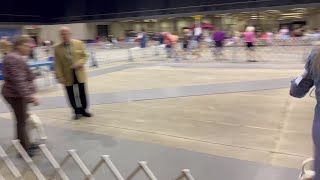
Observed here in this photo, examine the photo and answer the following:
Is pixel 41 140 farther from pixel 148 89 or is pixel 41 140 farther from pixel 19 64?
pixel 148 89

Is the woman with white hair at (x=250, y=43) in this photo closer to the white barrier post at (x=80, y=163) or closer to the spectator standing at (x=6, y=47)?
the spectator standing at (x=6, y=47)

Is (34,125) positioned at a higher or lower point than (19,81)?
lower

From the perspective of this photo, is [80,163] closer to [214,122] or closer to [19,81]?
[19,81]

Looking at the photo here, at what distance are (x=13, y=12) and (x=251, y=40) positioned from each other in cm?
2889

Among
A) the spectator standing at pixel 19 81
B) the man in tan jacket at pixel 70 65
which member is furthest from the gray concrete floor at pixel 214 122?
the spectator standing at pixel 19 81

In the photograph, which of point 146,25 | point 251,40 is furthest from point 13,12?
point 251,40

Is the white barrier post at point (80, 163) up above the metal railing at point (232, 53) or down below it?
above

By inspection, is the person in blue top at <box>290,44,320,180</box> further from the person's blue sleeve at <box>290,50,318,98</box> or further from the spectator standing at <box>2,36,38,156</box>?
the spectator standing at <box>2,36,38,156</box>

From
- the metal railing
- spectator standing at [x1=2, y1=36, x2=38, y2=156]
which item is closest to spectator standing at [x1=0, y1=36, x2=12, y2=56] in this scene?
spectator standing at [x1=2, y1=36, x2=38, y2=156]

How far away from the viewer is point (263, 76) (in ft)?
42.9

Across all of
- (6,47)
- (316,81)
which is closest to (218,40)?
(6,47)

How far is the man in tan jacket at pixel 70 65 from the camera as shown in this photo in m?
7.46

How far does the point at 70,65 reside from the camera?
7.46m

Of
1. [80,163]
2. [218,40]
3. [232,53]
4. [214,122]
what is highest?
[80,163]
